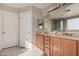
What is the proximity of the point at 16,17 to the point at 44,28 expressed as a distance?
2.77ft

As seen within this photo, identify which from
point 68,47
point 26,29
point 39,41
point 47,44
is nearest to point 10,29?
point 26,29

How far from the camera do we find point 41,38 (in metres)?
2.52

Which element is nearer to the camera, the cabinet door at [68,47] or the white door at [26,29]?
the cabinet door at [68,47]

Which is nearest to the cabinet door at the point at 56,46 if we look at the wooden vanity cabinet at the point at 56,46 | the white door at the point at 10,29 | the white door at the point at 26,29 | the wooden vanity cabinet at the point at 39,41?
the wooden vanity cabinet at the point at 56,46

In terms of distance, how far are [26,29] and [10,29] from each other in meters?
0.32

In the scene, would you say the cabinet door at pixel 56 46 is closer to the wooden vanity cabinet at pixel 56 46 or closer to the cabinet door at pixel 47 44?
the wooden vanity cabinet at pixel 56 46

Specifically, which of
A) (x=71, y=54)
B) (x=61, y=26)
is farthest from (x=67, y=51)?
(x=61, y=26)

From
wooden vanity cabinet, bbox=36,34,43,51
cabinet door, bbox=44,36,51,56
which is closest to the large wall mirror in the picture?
cabinet door, bbox=44,36,51,56

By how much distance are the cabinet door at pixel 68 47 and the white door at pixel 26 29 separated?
67 cm

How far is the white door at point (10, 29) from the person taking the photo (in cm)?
203

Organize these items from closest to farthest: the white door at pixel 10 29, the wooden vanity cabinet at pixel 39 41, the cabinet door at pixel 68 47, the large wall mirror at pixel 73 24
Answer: the cabinet door at pixel 68 47 < the large wall mirror at pixel 73 24 < the white door at pixel 10 29 < the wooden vanity cabinet at pixel 39 41

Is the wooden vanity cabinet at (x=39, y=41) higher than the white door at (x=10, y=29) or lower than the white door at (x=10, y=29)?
lower

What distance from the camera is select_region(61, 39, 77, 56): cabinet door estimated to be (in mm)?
1491

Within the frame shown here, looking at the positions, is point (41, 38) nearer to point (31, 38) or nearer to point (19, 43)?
point (31, 38)
